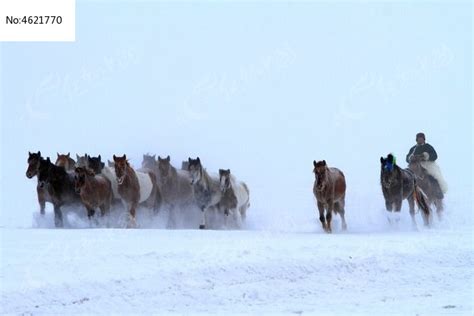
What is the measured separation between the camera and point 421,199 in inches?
810

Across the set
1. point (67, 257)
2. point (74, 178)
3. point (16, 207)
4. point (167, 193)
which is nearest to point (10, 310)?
point (67, 257)

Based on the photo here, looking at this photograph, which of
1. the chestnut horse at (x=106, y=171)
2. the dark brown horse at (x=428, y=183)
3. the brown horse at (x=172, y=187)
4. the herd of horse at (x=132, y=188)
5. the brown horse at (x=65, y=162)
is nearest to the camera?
the herd of horse at (x=132, y=188)

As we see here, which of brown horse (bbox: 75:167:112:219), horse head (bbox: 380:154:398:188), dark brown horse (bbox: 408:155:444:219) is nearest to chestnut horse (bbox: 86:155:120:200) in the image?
brown horse (bbox: 75:167:112:219)

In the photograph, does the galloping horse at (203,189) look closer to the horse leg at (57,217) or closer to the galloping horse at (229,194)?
the galloping horse at (229,194)

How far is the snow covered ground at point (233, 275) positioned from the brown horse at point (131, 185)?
3.89 m

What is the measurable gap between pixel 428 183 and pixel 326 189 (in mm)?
5330

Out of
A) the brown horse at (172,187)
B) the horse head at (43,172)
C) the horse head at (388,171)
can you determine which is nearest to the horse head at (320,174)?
the horse head at (388,171)

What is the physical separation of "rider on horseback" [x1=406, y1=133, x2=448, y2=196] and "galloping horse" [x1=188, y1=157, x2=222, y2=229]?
18.9 ft

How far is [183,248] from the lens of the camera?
13.3 m

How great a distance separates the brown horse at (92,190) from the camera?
18.5 metres

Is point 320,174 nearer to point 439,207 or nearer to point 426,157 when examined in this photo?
point 426,157

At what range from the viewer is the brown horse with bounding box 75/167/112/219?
18.5m

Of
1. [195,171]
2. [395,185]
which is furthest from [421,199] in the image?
[195,171]

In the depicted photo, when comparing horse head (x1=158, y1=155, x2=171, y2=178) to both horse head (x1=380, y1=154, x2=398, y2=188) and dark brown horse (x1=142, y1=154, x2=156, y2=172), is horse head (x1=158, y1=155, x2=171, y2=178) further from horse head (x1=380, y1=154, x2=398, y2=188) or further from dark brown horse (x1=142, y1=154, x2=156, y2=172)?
horse head (x1=380, y1=154, x2=398, y2=188)
